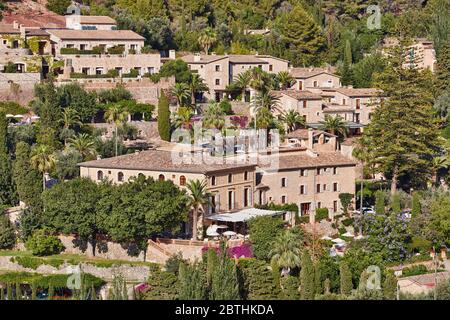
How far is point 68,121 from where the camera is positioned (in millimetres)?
71875

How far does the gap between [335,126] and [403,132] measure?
5556mm

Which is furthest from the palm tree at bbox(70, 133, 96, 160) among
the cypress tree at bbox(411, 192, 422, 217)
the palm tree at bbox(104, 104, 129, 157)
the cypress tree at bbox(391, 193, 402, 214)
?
the cypress tree at bbox(411, 192, 422, 217)

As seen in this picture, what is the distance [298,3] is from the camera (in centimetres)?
10650

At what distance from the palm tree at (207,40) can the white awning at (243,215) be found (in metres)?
31.8

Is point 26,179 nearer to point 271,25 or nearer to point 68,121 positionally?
point 68,121

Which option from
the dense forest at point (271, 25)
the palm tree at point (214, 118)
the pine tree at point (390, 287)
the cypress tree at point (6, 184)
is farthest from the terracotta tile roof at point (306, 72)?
the pine tree at point (390, 287)

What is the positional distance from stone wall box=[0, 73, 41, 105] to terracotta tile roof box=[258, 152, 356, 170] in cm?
1810

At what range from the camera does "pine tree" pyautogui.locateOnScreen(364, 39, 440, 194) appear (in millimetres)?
70875

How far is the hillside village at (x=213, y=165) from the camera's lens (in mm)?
55906

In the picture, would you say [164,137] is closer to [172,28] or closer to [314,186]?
[314,186]

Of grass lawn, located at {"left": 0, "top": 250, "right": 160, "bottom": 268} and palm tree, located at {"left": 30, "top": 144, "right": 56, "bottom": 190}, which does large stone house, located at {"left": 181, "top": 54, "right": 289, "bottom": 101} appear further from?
grass lawn, located at {"left": 0, "top": 250, "right": 160, "bottom": 268}

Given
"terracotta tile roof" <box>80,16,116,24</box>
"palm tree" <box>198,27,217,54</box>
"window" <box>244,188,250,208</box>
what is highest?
"terracotta tile roof" <box>80,16,116,24</box>
